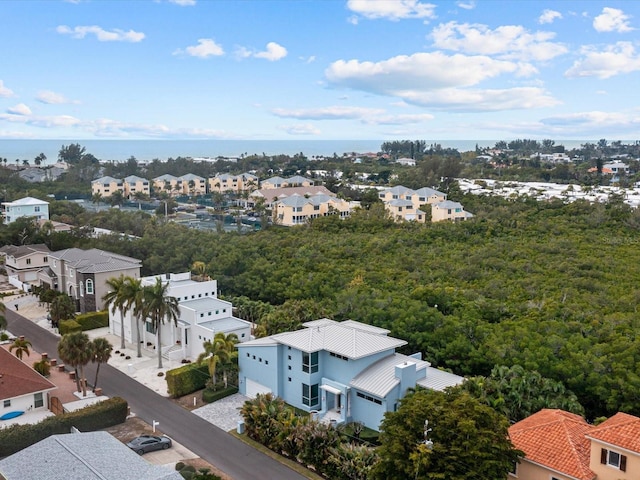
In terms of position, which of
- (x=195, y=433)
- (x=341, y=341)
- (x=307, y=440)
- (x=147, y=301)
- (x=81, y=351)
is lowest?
(x=195, y=433)

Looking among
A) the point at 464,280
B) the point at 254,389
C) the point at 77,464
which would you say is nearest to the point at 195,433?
the point at 254,389

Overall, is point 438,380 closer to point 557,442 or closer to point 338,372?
point 338,372

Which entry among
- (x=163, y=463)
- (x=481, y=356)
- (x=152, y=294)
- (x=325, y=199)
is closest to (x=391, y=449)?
(x=163, y=463)

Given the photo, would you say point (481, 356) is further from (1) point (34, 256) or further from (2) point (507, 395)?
(1) point (34, 256)

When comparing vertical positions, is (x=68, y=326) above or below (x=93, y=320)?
above

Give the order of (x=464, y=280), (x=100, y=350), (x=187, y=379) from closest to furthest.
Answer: (x=100, y=350)
(x=187, y=379)
(x=464, y=280)

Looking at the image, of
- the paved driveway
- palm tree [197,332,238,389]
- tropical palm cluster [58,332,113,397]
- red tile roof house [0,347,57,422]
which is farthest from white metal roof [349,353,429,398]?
red tile roof house [0,347,57,422]
